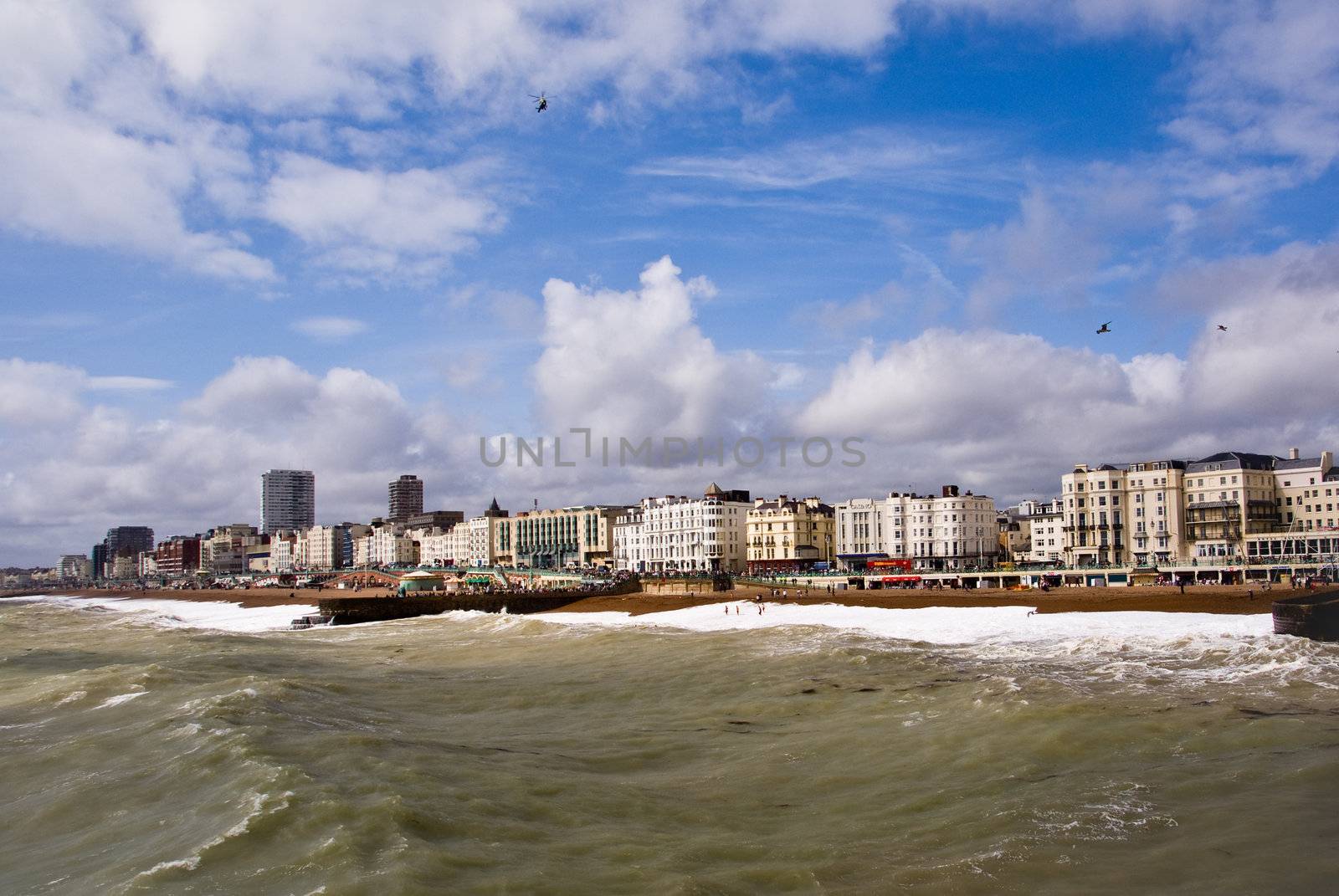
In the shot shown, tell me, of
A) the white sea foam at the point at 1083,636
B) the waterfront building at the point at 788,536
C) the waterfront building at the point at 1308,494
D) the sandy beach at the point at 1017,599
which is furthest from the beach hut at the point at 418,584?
the waterfront building at the point at 1308,494

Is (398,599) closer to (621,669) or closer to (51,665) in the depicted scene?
(51,665)

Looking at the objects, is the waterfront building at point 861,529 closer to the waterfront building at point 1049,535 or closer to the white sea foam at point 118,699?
the waterfront building at point 1049,535

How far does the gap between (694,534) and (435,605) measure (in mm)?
56248

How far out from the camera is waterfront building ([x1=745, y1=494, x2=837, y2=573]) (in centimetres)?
12731

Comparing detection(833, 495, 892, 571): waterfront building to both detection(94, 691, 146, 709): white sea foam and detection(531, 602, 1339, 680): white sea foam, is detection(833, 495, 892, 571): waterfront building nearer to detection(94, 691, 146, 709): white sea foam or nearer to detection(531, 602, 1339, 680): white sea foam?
detection(531, 602, 1339, 680): white sea foam

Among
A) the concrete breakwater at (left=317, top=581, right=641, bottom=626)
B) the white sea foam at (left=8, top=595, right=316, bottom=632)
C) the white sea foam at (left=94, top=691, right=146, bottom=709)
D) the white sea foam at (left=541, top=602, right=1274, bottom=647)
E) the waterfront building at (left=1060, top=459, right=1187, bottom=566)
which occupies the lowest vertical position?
the white sea foam at (left=8, top=595, right=316, bottom=632)

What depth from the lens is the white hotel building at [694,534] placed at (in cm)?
13275

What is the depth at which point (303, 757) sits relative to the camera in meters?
17.1

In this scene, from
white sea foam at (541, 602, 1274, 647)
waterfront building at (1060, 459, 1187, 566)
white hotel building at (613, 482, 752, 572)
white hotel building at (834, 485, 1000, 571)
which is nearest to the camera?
white sea foam at (541, 602, 1274, 647)

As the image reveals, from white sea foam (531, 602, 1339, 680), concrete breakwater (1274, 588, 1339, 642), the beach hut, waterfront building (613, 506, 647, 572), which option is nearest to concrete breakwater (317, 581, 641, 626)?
white sea foam (531, 602, 1339, 680)

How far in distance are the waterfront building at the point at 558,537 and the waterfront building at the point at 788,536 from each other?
3666 cm

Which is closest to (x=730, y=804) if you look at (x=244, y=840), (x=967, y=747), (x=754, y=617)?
(x=967, y=747)

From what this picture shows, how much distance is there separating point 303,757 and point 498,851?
268 inches

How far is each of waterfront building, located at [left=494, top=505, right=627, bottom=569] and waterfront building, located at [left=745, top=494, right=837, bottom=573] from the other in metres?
36.7
